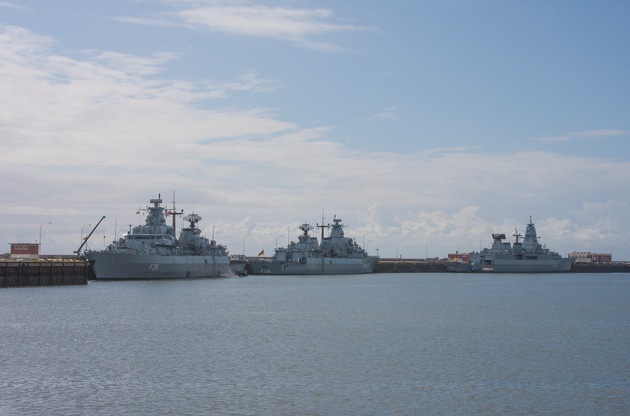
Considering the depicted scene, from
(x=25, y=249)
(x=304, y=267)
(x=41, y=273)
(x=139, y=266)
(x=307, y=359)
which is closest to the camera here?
(x=307, y=359)

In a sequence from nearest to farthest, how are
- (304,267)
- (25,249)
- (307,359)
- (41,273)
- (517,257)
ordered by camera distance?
(307,359), (41,273), (25,249), (304,267), (517,257)

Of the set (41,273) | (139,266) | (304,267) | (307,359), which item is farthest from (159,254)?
(307,359)

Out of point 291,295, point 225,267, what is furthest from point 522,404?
point 225,267

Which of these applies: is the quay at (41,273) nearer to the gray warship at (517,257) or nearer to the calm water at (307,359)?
the calm water at (307,359)

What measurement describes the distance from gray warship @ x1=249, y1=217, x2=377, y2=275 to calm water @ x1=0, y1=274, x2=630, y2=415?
8989 cm

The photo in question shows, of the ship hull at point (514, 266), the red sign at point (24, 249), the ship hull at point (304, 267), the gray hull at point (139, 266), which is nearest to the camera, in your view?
the gray hull at point (139, 266)

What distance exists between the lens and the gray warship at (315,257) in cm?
16400

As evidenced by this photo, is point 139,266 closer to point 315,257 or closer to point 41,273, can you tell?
point 41,273

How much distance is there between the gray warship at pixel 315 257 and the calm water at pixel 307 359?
89891 millimetres

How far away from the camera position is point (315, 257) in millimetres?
165500

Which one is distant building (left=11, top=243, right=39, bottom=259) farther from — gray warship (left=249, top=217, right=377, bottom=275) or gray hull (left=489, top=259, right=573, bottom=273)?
gray hull (left=489, top=259, right=573, bottom=273)

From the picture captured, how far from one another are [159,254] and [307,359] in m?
80.0

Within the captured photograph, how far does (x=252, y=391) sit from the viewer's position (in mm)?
32781

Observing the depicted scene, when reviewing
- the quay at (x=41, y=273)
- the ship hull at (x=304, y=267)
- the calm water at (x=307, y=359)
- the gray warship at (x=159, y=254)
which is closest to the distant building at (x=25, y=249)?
the gray warship at (x=159, y=254)
